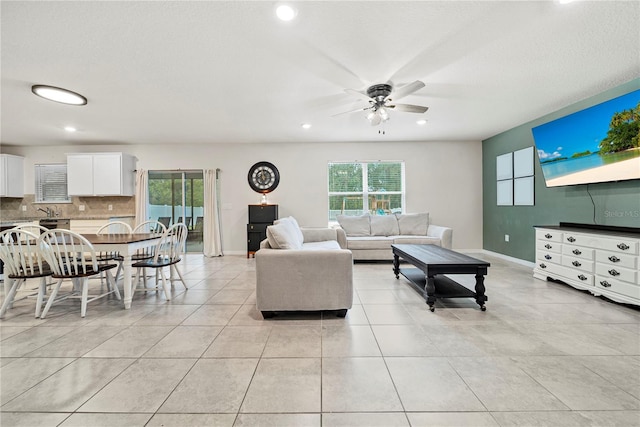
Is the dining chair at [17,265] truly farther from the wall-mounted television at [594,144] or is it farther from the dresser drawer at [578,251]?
the wall-mounted television at [594,144]

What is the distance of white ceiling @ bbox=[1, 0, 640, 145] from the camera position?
1.99 m

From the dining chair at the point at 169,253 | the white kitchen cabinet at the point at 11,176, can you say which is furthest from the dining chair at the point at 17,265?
the white kitchen cabinet at the point at 11,176

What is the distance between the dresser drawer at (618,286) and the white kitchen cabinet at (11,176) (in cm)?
1019

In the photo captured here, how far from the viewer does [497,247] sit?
5.50 meters

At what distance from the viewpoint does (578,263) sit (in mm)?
3180

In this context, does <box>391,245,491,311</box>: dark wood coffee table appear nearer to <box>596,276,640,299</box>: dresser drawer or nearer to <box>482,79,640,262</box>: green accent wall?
<box>596,276,640,299</box>: dresser drawer

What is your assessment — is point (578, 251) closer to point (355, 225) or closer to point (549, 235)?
point (549, 235)

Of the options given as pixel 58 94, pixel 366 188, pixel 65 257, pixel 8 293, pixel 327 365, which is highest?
pixel 58 94

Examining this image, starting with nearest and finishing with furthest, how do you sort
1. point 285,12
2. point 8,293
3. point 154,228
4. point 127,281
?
point 285,12
point 8,293
point 127,281
point 154,228

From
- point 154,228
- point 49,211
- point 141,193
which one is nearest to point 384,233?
point 154,228

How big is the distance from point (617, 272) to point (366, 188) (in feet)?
13.7

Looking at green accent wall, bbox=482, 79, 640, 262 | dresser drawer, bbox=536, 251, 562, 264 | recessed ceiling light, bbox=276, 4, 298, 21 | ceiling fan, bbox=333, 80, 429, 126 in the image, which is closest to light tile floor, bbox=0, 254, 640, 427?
dresser drawer, bbox=536, 251, 562, 264

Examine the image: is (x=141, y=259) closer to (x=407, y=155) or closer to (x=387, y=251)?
(x=387, y=251)

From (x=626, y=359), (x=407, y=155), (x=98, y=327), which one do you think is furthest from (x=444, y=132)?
(x=98, y=327)
